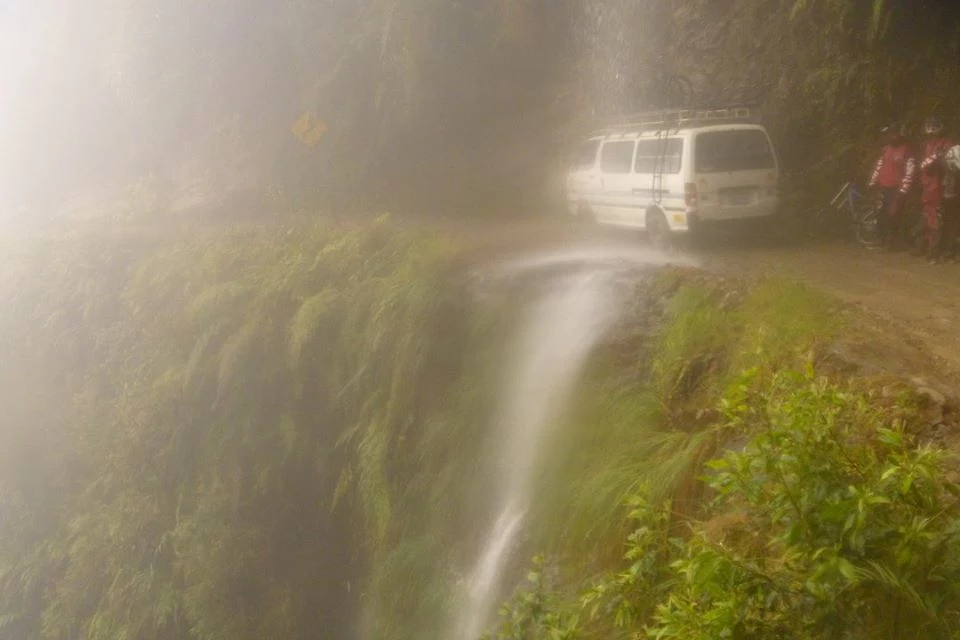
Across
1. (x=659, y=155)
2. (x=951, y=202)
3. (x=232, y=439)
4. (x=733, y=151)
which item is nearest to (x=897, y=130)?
(x=951, y=202)

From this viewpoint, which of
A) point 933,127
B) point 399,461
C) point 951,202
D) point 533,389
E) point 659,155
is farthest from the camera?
point 659,155

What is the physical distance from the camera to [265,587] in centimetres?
1148

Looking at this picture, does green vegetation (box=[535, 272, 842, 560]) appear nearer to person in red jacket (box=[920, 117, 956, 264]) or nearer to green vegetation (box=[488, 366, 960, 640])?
green vegetation (box=[488, 366, 960, 640])

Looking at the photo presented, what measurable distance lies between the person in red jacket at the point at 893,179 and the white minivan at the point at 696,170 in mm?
1413

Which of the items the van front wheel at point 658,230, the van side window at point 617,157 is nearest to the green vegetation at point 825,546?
the van front wheel at point 658,230

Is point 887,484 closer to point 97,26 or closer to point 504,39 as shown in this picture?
point 504,39

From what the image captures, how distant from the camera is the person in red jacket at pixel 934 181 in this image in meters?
10.4

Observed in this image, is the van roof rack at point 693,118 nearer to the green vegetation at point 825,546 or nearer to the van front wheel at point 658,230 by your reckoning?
the van front wheel at point 658,230

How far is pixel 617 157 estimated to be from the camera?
13.4 m

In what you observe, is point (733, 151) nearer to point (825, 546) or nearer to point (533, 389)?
point (533, 389)

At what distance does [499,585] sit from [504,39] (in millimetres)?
14035

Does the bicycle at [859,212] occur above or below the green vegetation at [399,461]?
above

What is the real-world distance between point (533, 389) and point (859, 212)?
6404 mm

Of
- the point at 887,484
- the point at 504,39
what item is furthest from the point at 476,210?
the point at 887,484
